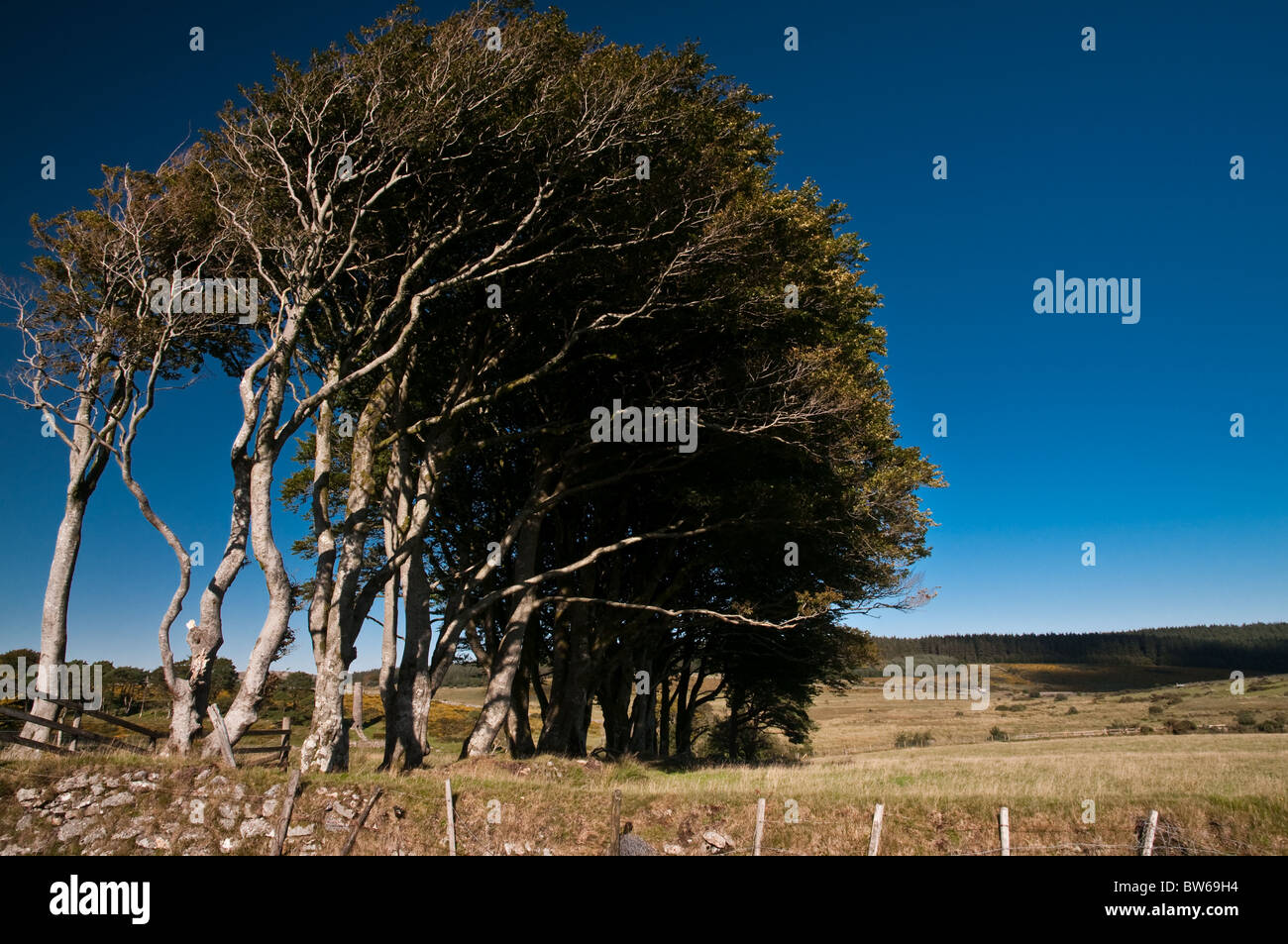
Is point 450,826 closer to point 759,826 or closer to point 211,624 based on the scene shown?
point 759,826

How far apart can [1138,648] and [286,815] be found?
176794 mm

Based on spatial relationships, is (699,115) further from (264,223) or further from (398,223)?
(264,223)

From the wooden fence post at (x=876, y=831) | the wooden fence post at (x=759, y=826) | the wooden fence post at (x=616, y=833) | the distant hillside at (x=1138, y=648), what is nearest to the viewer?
the wooden fence post at (x=876, y=831)

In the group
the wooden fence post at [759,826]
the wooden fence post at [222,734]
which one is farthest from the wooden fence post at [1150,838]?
the wooden fence post at [222,734]

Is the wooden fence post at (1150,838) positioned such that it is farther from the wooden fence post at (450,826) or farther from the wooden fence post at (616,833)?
the wooden fence post at (450,826)

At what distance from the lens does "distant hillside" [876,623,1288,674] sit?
138m

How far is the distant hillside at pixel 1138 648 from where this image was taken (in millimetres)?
137875

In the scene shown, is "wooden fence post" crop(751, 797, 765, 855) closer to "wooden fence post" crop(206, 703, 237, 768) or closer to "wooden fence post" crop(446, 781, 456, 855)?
"wooden fence post" crop(446, 781, 456, 855)

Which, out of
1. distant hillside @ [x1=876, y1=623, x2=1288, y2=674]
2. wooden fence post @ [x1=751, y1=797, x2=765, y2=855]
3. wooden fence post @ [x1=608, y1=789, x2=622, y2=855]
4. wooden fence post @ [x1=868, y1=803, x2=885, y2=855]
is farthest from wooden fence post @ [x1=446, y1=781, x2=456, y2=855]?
distant hillside @ [x1=876, y1=623, x2=1288, y2=674]

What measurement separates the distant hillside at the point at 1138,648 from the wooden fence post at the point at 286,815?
130325mm

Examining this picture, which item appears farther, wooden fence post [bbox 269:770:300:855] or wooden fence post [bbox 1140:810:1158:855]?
wooden fence post [bbox 1140:810:1158:855]

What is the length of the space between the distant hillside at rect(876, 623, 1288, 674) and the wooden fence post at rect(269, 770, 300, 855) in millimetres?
130325

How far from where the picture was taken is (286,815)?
38.5 ft
